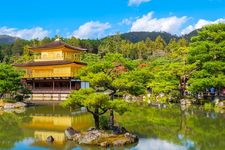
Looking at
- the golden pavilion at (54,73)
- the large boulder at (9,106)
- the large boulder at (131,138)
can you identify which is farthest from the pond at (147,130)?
the golden pavilion at (54,73)

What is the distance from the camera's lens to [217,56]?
108 feet

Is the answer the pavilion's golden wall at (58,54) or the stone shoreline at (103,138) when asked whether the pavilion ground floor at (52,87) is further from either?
the stone shoreline at (103,138)

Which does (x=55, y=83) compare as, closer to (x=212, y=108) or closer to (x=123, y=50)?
(x=212, y=108)

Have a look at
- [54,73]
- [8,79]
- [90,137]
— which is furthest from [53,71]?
[90,137]

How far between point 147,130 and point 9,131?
298 inches

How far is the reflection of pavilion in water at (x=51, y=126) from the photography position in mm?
17219

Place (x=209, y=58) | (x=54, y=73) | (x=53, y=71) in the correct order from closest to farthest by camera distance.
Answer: (x=209, y=58) < (x=54, y=73) < (x=53, y=71)

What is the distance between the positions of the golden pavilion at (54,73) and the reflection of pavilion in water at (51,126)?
1833 centimetres

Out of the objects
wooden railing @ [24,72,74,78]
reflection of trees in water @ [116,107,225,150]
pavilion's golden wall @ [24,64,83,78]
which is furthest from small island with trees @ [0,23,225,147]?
reflection of trees in water @ [116,107,225,150]

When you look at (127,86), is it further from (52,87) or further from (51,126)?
(52,87)

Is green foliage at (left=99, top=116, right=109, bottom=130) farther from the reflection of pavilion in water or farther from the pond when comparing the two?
the reflection of pavilion in water

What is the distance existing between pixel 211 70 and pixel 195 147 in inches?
722

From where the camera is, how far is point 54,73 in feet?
153

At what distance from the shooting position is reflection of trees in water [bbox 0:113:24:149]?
16.3 m
